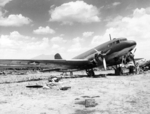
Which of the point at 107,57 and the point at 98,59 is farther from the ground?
the point at 107,57

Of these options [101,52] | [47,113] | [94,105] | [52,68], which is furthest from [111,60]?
[47,113]

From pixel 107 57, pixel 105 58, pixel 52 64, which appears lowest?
pixel 52 64

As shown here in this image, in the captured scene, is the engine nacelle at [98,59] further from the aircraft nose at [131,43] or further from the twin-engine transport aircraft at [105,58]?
the aircraft nose at [131,43]

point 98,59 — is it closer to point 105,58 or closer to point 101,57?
point 101,57

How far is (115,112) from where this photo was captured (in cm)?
599

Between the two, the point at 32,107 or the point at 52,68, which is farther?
the point at 52,68

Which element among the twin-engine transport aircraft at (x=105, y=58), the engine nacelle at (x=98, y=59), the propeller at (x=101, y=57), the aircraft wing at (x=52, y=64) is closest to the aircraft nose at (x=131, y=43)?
the twin-engine transport aircraft at (x=105, y=58)

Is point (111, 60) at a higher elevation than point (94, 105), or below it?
higher

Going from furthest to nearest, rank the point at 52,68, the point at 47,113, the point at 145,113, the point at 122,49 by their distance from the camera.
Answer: the point at 52,68 < the point at 122,49 < the point at 47,113 < the point at 145,113

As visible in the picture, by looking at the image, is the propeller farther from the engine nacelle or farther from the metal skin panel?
the metal skin panel

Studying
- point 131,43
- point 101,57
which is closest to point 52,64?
point 101,57

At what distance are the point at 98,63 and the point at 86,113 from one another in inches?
662

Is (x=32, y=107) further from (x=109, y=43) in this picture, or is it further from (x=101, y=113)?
(x=109, y=43)

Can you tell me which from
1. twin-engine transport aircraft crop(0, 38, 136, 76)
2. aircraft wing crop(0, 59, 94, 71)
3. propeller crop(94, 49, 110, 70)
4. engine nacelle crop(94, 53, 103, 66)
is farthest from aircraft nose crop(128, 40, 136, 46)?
aircraft wing crop(0, 59, 94, 71)
